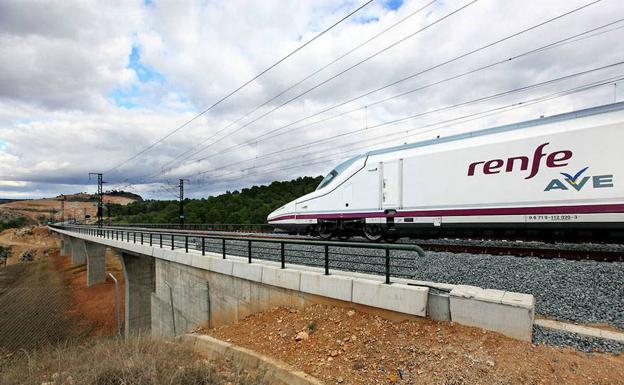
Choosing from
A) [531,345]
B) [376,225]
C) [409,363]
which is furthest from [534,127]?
[409,363]

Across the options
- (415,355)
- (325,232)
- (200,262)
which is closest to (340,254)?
(415,355)

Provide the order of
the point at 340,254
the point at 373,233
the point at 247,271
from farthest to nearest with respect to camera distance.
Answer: the point at 373,233, the point at 247,271, the point at 340,254

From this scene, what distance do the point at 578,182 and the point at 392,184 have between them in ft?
17.7

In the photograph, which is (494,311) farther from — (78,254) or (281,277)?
(78,254)

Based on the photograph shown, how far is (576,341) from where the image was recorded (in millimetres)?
→ 4305

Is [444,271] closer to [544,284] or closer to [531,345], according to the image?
[544,284]

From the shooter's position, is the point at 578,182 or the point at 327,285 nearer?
the point at 327,285

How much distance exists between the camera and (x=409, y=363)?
464 centimetres

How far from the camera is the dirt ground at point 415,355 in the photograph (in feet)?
12.8

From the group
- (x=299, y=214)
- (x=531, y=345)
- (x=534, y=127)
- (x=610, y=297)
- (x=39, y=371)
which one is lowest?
(x=39, y=371)

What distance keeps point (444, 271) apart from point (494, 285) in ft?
3.82

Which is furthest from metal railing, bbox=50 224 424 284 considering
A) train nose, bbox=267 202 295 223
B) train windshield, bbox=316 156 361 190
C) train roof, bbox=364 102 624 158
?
train roof, bbox=364 102 624 158

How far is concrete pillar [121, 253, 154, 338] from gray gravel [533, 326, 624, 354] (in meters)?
24.2

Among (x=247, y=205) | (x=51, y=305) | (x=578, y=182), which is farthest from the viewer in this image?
(x=247, y=205)
